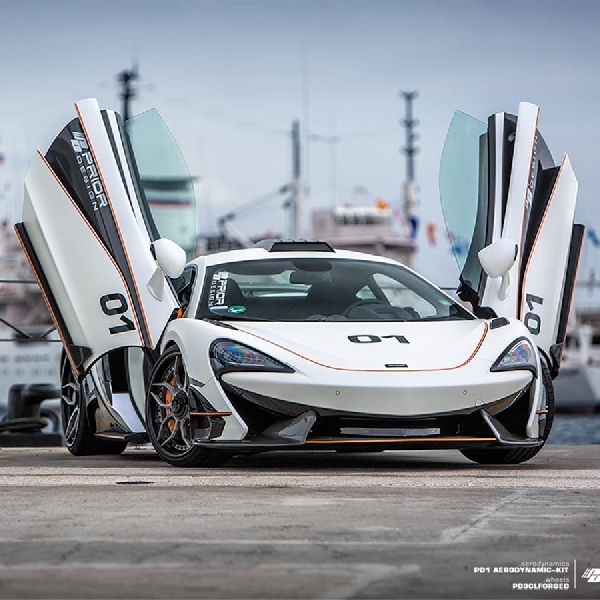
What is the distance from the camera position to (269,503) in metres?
5.48

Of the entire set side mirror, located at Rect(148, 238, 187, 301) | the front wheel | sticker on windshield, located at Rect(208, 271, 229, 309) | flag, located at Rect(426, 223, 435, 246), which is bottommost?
flag, located at Rect(426, 223, 435, 246)

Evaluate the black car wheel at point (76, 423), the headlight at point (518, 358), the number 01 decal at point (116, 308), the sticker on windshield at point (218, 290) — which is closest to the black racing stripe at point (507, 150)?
the headlight at point (518, 358)

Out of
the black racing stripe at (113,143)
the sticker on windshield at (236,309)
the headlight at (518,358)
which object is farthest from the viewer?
the black racing stripe at (113,143)

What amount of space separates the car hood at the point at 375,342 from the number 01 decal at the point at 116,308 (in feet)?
4.01

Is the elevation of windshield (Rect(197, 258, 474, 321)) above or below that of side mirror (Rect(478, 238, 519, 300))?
below

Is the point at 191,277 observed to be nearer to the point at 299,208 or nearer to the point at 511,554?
the point at 511,554

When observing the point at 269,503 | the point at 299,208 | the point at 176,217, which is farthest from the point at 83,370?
the point at 299,208

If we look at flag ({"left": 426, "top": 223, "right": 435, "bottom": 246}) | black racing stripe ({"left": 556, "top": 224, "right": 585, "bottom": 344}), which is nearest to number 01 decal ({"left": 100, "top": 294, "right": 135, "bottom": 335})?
black racing stripe ({"left": 556, "top": 224, "right": 585, "bottom": 344})

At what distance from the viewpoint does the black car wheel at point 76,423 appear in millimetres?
9188

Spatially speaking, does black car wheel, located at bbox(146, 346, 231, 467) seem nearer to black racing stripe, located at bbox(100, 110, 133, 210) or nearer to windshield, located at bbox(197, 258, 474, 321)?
windshield, located at bbox(197, 258, 474, 321)

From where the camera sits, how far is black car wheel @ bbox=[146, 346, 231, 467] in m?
7.46

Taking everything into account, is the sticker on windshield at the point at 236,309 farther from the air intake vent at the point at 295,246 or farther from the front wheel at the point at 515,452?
the front wheel at the point at 515,452

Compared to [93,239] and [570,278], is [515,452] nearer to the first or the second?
[570,278]

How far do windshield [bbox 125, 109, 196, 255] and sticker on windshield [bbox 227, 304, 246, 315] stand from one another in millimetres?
1241
